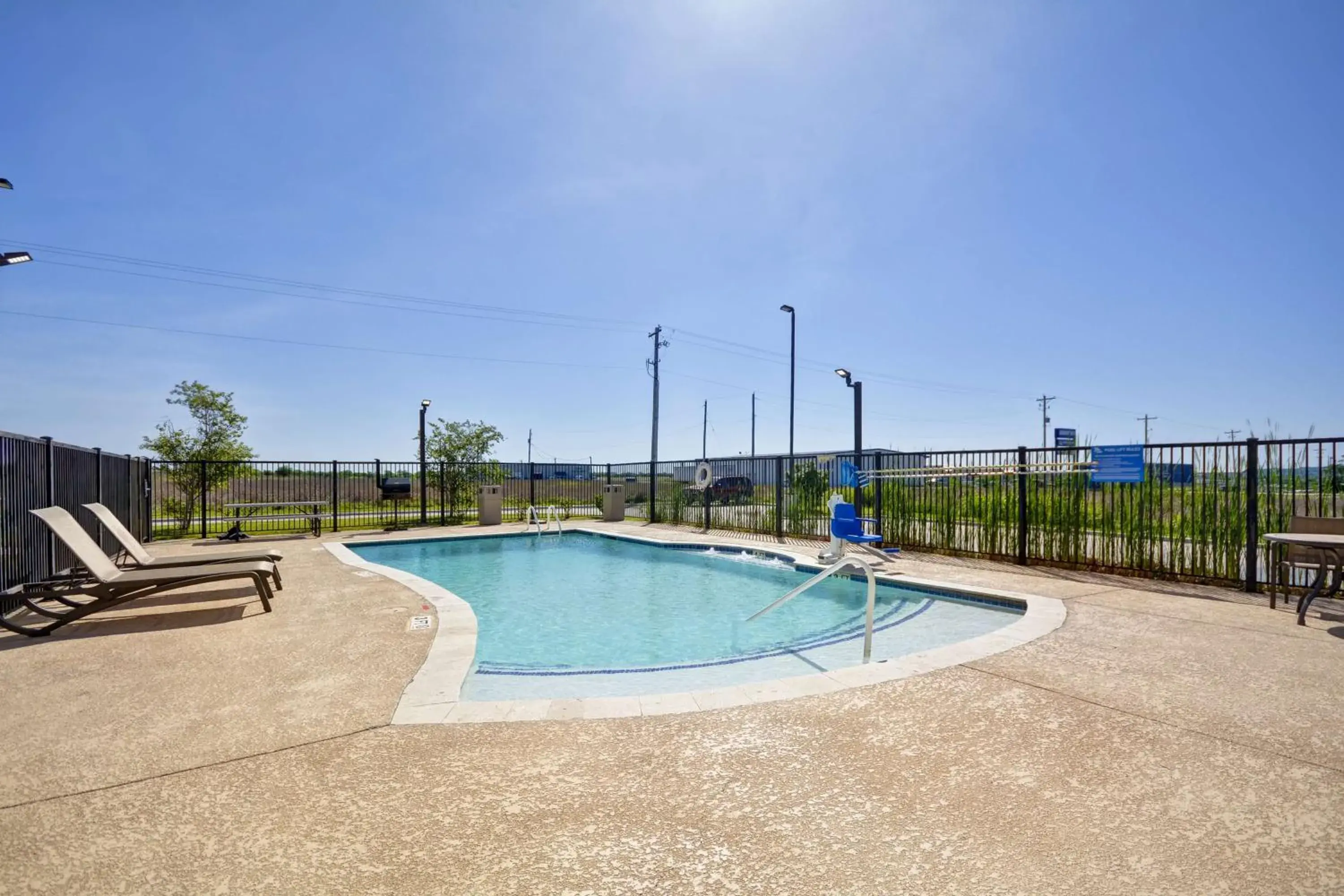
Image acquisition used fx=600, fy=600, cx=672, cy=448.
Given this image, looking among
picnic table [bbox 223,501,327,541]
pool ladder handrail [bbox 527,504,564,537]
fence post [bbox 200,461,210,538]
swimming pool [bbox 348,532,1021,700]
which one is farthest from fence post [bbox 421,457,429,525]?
fence post [bbox 200,461,210,538]

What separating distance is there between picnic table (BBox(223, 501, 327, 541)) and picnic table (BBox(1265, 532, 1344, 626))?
14.8 m

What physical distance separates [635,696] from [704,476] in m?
10.5

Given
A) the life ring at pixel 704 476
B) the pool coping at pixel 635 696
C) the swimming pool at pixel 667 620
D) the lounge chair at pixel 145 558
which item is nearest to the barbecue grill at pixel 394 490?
the swimming pool at pixel 667 620

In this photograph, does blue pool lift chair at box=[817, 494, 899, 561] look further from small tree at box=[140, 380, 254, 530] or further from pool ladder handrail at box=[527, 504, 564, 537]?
small tree at box=[140, 380, 254, 530]

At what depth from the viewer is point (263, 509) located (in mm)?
15141

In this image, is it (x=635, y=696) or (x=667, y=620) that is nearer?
(x=635, y=696)

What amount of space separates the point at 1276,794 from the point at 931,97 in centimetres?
953

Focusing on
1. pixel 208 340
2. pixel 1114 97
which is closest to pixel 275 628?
pixel 1114 97

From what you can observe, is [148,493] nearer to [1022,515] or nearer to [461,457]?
[461,457]

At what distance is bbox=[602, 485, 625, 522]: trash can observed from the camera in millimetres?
16828

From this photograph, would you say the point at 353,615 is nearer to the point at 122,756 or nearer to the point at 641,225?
the point at 122,756

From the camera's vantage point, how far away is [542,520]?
55.0ft

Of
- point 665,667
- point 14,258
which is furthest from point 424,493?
point 665,667

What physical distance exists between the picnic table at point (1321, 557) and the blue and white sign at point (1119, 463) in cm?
206
